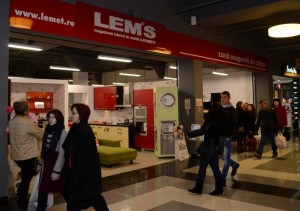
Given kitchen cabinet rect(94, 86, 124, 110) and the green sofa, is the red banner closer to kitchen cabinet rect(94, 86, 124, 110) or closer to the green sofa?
the green sofa

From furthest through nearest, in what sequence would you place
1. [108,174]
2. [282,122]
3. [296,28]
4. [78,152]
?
1. [282,122]
2. [296,28]
3. [108,174]
4. [78,152]

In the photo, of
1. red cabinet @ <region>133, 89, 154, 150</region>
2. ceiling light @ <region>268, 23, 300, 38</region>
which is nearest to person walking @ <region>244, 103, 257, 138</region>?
ceiling light @ <region>268, 23, 300, 38</region>

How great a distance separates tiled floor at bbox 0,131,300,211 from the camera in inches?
152

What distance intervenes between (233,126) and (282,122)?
18.1 feet

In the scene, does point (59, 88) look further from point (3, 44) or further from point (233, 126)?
point (233, 126)

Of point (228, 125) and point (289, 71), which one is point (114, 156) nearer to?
point (228, 125)

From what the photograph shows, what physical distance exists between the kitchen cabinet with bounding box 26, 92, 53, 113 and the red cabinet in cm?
314

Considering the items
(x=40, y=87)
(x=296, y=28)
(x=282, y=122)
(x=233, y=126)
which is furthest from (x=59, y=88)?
(x=282, y=122)

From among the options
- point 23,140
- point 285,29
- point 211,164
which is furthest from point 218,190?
point 285,29

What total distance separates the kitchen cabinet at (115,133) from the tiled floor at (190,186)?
2.07m

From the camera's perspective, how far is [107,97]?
10.5m

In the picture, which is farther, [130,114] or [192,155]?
[130,114]

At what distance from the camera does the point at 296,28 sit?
21.8 ft

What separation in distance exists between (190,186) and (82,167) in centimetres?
265
